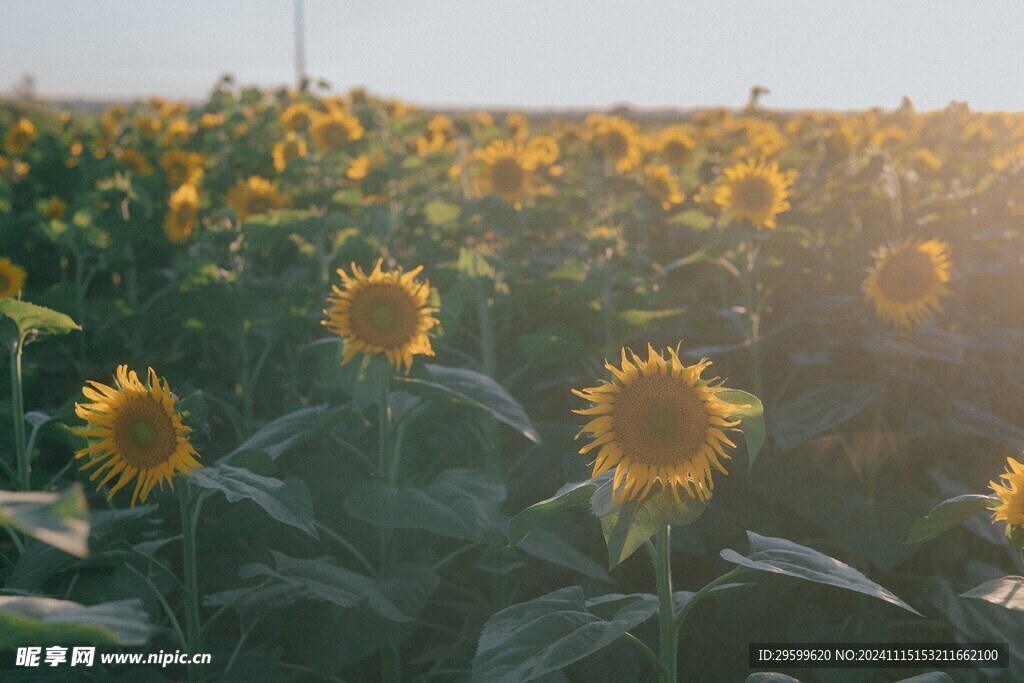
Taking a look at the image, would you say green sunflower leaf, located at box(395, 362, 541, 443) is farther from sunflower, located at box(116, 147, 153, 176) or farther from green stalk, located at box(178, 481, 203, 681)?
sunflower, located at box(116, 147, 153, 176)

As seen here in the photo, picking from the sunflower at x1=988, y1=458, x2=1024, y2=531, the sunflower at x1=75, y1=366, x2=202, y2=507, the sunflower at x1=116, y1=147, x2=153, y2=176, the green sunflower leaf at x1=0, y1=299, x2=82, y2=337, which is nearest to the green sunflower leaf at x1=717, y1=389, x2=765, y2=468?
the sunflower at x1=988, y1=458, x2=1024, y2=531

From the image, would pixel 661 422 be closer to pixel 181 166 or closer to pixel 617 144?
pixel 617 144

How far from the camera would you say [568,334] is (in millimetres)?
3078

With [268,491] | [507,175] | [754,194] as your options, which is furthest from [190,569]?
[507,175]

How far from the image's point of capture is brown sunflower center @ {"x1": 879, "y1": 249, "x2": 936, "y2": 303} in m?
3.00

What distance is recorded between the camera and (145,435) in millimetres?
1851

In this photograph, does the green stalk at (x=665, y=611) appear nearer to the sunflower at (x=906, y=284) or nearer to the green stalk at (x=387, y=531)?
the green stalk at (x=387, y=531)

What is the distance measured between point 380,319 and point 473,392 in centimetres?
30

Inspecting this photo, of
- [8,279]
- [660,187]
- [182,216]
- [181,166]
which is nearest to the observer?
[8,279]

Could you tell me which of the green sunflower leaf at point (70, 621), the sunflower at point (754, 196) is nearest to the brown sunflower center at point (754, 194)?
the sunflower at point (754, 196)

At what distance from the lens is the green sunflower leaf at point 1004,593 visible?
4.99ft

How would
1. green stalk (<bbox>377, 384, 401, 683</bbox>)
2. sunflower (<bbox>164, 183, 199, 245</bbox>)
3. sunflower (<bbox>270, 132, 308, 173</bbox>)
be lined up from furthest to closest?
sunflower (<bbox>270, 132, 308, 173</bbox>) < sunflower (<bbox>164, 183, 199, 245</bbox>) < green stalk (<bbox>377, 384, 401, 683</bbox>)

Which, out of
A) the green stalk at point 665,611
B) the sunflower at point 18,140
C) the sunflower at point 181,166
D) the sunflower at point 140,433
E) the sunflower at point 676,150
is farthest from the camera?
the sunflower at point 18,140

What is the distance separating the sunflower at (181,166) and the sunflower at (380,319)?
4.74m
